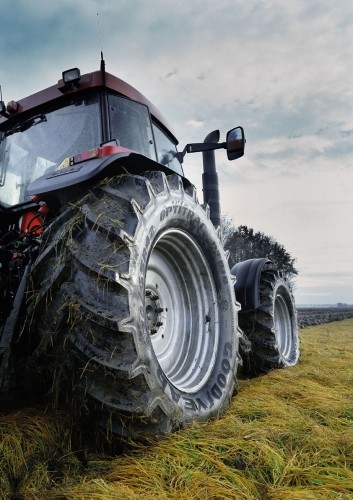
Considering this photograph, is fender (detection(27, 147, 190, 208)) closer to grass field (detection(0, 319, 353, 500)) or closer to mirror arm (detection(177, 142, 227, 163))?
grass field (detection(0, 319, 353, 500))

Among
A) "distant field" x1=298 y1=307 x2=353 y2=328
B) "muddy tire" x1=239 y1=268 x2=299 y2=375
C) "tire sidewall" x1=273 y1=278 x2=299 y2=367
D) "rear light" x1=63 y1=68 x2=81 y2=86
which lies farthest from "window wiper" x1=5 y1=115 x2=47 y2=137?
"distant field" x1=298 y1=307 x2=353 y2=328

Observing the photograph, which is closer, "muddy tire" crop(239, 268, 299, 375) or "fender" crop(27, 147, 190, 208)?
"fender" crop(27, 147, 190, 208)

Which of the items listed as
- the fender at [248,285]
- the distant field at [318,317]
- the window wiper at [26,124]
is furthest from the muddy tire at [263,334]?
the distant field at [318,317]

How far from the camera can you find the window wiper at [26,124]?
11.1ft

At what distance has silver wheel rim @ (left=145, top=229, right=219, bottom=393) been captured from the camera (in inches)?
109

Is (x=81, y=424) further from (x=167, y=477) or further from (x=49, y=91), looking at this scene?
(x=49, y=91)

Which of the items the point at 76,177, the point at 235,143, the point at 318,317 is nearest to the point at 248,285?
the point at 235,143

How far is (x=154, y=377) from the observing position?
6.65 ft

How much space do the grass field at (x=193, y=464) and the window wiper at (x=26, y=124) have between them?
7.28ft

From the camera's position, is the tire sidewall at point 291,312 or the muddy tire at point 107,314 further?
the tire sidewall at point 291,312

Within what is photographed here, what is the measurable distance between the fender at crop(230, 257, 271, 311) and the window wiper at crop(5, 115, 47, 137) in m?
2.37

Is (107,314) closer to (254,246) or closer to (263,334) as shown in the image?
(263,334)

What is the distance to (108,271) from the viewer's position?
1.93 meters

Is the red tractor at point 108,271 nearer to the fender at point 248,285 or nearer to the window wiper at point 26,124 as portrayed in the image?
the window wiper at point 26,124
